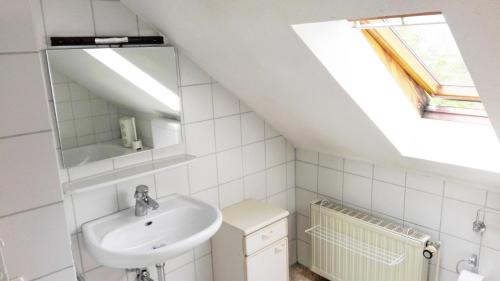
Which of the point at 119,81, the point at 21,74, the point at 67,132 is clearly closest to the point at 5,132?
the point at 21,74

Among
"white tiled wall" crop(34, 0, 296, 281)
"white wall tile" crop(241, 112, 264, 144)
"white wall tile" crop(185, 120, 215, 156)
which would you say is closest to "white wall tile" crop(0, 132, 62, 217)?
"white tiled wall" crop(34, 0, 296, 281)

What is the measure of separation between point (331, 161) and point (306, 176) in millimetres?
264

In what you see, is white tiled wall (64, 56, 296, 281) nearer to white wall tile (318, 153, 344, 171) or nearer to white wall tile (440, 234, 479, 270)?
white wall tile (318, 153, 344, 171)

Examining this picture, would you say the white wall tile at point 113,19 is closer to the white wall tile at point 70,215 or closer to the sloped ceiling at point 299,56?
the sloped ceiling at point 299,56

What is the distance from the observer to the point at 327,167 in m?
2.46

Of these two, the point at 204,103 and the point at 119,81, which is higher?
the point at 119,81

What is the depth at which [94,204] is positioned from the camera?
5.62 ft

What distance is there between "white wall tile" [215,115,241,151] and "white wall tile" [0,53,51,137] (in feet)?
4.00

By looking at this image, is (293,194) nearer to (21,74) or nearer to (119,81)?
(119,81)

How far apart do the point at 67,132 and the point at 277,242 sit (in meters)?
1.28

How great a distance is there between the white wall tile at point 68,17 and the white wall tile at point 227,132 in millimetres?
851

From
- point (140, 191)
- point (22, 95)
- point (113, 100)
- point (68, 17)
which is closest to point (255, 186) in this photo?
point (140, 191)

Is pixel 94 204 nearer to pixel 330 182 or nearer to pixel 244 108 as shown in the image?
pixel 244 108

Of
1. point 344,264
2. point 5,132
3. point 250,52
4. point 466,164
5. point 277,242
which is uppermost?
point 250,52
